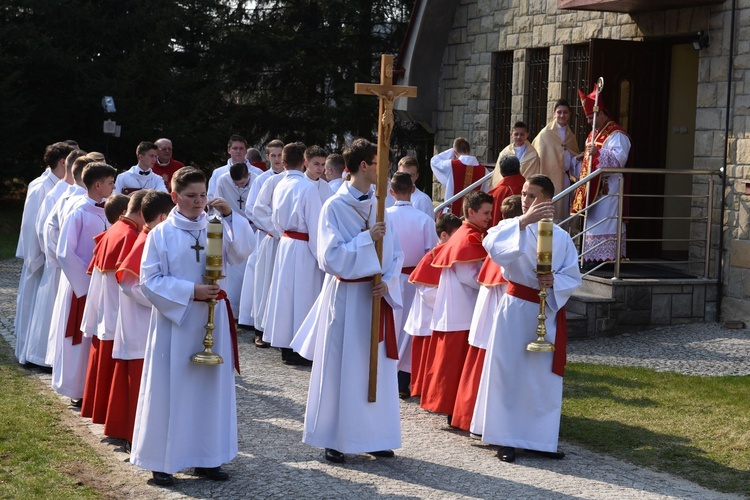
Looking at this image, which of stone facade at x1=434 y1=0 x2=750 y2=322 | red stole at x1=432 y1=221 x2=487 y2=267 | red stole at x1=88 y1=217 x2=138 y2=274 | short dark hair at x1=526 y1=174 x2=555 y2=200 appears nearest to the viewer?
short dark hair at x1=526 y1=174 x2=555 y2=200

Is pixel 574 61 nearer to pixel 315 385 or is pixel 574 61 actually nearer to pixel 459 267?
pixel 459 267

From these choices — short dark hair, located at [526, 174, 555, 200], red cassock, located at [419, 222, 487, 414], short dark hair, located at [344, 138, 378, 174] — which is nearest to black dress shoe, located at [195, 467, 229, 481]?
short dark hair, located at [344, 138, 378, 174]

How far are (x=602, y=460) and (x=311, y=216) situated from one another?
4375mm

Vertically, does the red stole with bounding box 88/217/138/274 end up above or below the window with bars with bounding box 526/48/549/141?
below

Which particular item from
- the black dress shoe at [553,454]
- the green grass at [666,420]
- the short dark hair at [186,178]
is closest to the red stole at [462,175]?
the green grass at [666,420]

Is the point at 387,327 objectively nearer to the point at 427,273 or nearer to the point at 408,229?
the point at 427,273

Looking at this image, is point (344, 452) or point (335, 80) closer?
point (344, 452)

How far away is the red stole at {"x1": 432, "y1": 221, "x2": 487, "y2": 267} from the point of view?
795cm

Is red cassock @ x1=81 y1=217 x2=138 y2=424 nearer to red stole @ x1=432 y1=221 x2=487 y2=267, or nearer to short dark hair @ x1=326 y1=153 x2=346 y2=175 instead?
red stole @ x1=432 y1=221 x2=487 y2=267

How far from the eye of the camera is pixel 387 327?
6.97 meters

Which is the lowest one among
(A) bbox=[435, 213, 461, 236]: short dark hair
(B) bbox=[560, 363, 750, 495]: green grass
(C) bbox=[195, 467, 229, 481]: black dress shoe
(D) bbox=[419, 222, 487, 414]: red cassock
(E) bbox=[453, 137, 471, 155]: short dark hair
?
(C) bbox=[195, 467, 229, 481]: black dress shoe

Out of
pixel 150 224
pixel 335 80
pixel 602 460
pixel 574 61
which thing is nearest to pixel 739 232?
pixel 574 61

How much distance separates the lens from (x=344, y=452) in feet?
22.2

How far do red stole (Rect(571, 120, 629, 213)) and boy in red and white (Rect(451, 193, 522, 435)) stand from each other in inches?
200
